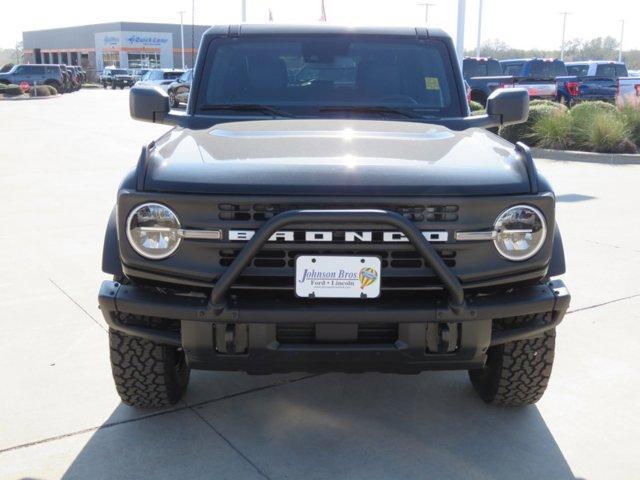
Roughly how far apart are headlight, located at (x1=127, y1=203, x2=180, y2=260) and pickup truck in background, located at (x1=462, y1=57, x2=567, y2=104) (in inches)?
668

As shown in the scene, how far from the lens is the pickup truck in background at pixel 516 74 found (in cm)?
1883

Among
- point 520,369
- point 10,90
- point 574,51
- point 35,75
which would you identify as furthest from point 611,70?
point 574,51

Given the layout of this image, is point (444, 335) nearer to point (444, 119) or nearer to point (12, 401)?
point (444, 119)

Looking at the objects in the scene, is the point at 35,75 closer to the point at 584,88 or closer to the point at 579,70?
the point at 579,70

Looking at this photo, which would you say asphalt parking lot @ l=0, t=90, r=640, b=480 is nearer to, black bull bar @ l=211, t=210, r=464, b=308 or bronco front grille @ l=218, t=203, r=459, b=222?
black bull bar @ l=211, t=210, r=464, b=308

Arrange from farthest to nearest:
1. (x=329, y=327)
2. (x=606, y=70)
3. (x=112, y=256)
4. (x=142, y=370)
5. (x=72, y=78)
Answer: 1. (x=72, y=78)
2. (x=606, y=70)
3. (x=142, y=370)
4. (x=112, y=256)
5. (x=329, y=327)

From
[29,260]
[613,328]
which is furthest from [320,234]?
[29,260]

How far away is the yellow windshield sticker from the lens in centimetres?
410

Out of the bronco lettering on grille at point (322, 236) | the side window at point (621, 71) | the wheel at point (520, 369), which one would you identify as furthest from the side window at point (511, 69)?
the bronco lettering on grille at point (322, 236)

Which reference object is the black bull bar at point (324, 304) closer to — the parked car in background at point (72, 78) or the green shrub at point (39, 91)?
the green shrub at point (39, 91)

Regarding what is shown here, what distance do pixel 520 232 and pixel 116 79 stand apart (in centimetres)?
5365

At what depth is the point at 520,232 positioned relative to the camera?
270cm

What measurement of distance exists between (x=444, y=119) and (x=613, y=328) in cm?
175

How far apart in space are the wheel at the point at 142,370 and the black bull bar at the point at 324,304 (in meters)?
0.35
